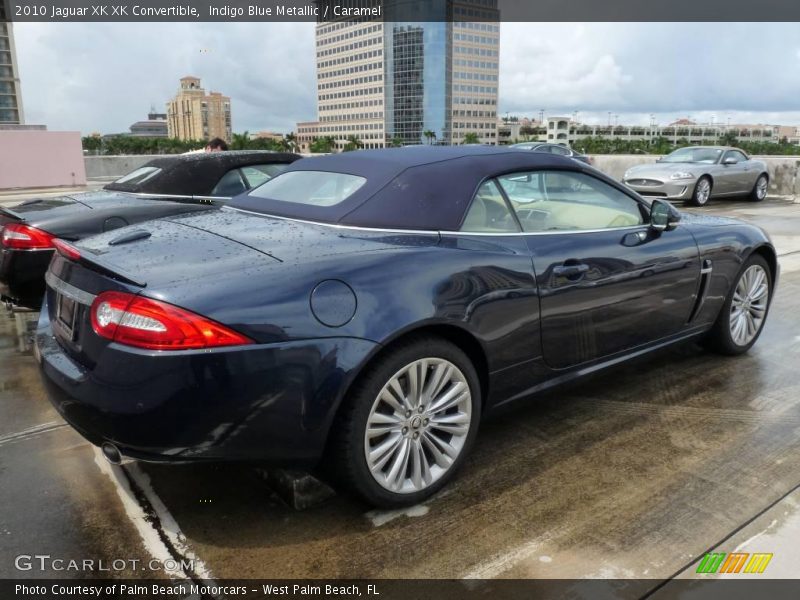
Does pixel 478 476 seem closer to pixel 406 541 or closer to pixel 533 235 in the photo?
→ pixel 406 541

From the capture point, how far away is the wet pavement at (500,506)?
2.38m

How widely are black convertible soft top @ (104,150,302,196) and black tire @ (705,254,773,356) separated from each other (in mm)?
4165

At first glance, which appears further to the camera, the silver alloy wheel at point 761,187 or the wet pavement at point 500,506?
the silver alloy wheel at point 761,187

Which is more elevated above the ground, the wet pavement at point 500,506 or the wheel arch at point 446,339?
the wheel arch at point 446,339

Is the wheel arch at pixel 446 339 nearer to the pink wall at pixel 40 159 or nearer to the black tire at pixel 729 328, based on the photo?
the black tire at pixel 729 328

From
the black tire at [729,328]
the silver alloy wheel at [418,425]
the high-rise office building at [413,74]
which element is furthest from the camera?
the high-rise office building at [413,74]

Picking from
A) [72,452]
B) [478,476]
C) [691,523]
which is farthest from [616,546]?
[72,452]

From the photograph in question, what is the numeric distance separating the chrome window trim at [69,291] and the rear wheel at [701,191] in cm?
1410

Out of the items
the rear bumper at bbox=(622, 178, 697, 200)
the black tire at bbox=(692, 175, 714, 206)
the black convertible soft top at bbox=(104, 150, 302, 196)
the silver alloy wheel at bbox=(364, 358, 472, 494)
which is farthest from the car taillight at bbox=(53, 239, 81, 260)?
the black tire at bbox=(692, 175, 714, 206)

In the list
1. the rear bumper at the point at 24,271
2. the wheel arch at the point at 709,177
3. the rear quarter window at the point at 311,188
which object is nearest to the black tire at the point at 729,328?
the rear quarter window at the point at 311,188

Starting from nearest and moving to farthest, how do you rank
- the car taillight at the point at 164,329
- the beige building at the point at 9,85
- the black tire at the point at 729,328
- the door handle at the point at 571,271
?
1. the car taillight at the point at 164,329
2. the door handle at the point at 571,271
3. the black tire at the point at 729,328
4. the beige building at the point at 9,85

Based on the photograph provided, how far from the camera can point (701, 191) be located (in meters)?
14.5

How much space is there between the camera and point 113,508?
8.87 ft

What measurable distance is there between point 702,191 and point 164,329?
14.7 metres
